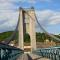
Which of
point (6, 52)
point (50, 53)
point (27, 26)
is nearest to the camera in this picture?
point (6, 52)

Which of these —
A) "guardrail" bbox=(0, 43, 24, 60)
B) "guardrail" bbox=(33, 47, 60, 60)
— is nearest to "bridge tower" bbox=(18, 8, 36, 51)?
"guardrail" bbox=(33, 47, 60, 60)

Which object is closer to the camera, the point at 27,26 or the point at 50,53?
the point at 50,53

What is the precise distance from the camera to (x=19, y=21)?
75188 mm

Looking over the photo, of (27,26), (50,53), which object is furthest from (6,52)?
(27,26)

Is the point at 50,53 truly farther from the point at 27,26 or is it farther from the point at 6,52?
the point at 27,26

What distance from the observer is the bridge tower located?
71750 millimetres

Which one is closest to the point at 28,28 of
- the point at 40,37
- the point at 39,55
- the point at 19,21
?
the point at 19,21

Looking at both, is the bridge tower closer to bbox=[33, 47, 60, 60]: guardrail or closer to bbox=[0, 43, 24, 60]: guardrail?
bbox=[33, 47, 60, 60]: guardrail

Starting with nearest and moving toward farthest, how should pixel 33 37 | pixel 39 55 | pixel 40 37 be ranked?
pixel 39 55
pixel 33 37
pixel 40 37

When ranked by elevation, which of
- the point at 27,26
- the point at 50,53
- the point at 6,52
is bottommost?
the point at 50,53

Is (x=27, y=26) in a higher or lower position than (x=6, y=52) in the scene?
higher

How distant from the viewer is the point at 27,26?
7631 cm

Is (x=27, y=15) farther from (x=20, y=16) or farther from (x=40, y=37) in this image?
(x=40, y=37)

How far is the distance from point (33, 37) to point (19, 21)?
5051 mm
